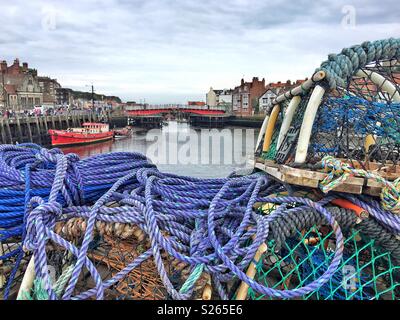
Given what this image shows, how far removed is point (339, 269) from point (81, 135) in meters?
31.0

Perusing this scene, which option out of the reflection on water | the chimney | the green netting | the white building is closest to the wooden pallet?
the green netting

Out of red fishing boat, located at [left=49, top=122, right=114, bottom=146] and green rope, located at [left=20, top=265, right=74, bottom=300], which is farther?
red fishing boat, located at [left=49, top=122, right=114, bottom=146]

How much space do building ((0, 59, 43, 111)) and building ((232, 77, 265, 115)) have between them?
123 feet

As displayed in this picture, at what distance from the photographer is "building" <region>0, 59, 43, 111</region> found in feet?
156

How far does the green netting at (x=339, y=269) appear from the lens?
215cm

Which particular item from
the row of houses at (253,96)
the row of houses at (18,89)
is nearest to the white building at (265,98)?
the row of houses at (253,96)

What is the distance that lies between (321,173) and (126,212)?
4.27 feet

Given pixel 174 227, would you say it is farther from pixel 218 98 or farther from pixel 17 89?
pixel 218 98

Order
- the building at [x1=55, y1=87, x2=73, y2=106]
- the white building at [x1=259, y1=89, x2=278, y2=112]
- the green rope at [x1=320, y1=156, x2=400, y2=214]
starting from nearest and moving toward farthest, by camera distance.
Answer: the green rope at [x1=320, y1=156, x2=400, y2=214] < the white building at [x1=259, y1=89, x2=278, y2=112] < the building at [x1=55, y1=87, x2=73, y2=106]

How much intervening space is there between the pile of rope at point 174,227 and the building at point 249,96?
6218cm

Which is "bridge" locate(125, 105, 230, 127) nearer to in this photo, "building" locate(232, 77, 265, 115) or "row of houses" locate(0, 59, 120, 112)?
"building" locate(232, 77, 265, 115)

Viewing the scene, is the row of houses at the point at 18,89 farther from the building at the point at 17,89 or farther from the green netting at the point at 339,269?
the green netting at the point at 339,269

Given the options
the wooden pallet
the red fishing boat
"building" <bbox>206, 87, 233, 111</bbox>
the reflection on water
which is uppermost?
"building" <bbox>206, 87, 233, 111</bbox>
